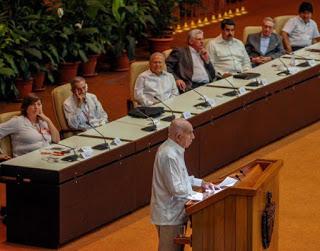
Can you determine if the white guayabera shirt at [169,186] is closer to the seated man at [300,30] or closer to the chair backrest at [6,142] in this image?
the chair backrest at [6,142]

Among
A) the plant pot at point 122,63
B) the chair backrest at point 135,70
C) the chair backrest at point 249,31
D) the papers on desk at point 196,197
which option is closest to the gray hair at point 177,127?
the papers on desk at point 196,197

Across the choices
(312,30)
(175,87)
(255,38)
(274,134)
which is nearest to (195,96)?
(175,87)

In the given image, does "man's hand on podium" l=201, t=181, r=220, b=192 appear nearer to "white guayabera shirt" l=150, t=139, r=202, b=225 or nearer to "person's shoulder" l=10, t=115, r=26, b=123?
"white guayabera shirt" l=150, t=139, r=202, b=225

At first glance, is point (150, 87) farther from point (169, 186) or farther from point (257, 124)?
point (169, 186)

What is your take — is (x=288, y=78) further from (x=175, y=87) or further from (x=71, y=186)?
(x=71, y=186)

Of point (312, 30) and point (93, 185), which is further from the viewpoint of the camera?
point (312, 30)

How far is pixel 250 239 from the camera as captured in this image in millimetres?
7117

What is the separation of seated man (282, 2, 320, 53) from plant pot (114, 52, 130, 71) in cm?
220

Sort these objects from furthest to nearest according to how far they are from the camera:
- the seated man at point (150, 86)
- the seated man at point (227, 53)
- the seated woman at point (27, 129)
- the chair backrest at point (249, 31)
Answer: the chair backrest at point (249, 31) < the seated man at point (227, 53) < the seated man at point (150, 86) < the seated woman at point (27, 129)

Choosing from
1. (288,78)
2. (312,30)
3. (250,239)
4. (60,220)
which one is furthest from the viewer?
(312,30)

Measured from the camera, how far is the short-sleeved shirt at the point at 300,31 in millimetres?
14383

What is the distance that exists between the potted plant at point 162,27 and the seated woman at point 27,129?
624 cm

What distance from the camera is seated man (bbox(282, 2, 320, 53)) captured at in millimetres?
14367

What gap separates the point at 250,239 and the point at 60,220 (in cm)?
215
